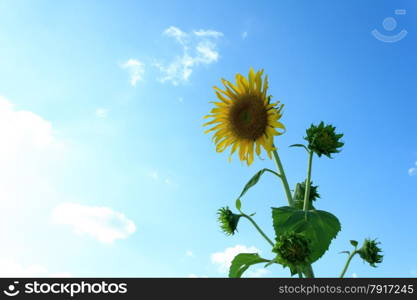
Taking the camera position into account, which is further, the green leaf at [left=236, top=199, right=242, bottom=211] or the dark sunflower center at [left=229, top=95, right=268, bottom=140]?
the dark sunflower center at [left=229, top=95, right=268, bottom=140]

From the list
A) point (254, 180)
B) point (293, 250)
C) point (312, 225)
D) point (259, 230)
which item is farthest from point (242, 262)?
point (293, 250)

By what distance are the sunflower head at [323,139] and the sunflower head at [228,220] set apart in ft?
3.28

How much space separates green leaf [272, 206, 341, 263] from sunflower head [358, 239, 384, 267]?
34 cm

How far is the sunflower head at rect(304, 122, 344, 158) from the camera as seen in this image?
3.94 metres

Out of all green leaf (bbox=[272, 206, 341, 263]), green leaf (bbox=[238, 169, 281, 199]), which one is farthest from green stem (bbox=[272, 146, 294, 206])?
green leaf (bbox=[272, 206, 341, 263])

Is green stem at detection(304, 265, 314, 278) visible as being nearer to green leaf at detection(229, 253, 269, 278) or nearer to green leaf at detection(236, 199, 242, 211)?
green leaf at detection(229, 253, 269, 278)

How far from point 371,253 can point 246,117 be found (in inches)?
67.1

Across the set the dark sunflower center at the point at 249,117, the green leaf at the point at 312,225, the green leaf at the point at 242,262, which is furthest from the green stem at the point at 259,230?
the dark sunflower center at the point at 249,117

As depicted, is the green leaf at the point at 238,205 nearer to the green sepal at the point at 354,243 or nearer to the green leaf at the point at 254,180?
the green leaf at the point at 254,180

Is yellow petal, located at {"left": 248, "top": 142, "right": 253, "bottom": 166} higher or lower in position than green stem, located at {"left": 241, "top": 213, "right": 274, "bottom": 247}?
higher

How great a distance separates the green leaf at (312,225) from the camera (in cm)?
361

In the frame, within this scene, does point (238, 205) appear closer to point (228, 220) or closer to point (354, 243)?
point (228, 220)

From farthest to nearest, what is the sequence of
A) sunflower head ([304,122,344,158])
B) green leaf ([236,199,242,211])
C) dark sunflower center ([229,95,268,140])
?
dark sunflower center ([229,95,268,140]), green leaf ([236,199,242,211]), sunflower head ([304,122,344,158])

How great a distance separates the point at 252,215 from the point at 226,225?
10.0 inches
